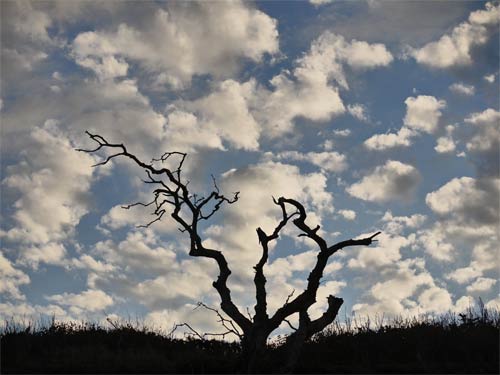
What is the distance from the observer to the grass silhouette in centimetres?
1248

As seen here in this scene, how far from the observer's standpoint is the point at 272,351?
15062 millimetres

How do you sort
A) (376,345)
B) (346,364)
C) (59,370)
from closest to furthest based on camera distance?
(59,370), (346,364), (376,345)

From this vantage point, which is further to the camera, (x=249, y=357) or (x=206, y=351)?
(x=206, y=351)

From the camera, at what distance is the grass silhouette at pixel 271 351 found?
12484mm

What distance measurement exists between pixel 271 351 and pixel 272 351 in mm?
56

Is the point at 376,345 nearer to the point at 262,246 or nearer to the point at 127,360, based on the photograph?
the point at 262,246

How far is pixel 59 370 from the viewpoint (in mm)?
12359

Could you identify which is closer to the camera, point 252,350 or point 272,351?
point 252,350

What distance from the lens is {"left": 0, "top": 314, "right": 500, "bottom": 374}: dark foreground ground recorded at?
12477mm

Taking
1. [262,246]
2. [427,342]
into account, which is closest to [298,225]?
[262,246]

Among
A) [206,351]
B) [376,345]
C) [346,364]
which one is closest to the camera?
[346,364]

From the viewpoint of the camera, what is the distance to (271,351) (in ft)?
49.3

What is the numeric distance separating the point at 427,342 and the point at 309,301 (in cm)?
305

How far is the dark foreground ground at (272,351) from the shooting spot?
12.5 metres
